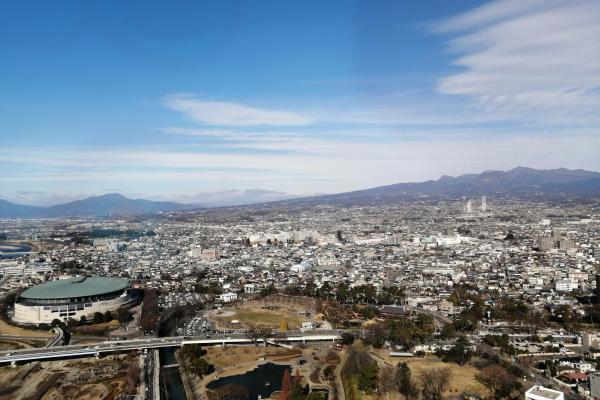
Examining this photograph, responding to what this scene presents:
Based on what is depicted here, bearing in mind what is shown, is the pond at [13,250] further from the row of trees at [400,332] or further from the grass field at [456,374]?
the grass field at [456,374]

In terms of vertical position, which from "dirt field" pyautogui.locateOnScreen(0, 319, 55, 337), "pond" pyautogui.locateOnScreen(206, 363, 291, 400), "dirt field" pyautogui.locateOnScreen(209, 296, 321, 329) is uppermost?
"dirt field" pyautogui.locateOnScreen(0, 319, 55, 337)

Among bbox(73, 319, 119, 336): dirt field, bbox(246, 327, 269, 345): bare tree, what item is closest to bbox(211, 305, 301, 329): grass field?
bbox(246, 327, 269, 345): bare tree

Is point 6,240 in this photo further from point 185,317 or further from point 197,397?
point 197,397

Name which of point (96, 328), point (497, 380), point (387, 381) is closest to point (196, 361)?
point (387, 381)

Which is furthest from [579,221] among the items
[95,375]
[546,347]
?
[95,375]

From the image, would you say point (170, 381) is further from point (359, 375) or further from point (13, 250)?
point (13, 250)

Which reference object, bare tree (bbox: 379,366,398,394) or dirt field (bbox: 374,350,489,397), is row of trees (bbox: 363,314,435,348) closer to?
dirt field (bbox: 374,350,489,397)

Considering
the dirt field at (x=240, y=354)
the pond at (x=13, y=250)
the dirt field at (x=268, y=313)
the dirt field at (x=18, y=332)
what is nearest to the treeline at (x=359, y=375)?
the dirt field at (x=240, y=354)

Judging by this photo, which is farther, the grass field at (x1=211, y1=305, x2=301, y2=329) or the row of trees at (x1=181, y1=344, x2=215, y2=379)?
the grass field at (x1=211, y1=305, x2=301, y2=329)
